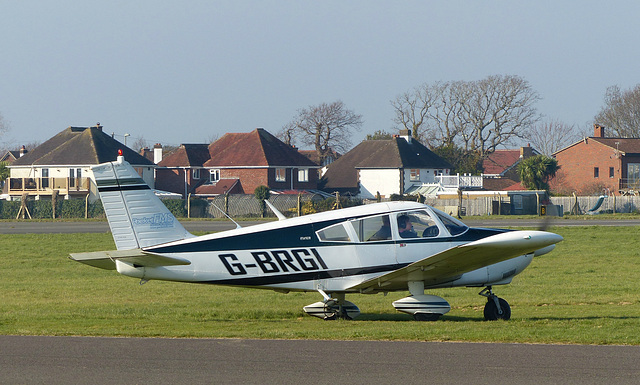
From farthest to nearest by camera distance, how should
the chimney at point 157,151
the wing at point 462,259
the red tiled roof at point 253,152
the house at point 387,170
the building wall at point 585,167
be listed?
the chimney at point 157,151, the building wall at point 585,167, the house at point 387,170, the red tiled roof at point 253,152, the wing at point 462,259

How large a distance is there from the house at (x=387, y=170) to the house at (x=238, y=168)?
4582 millimetres

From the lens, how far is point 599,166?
7731 cm

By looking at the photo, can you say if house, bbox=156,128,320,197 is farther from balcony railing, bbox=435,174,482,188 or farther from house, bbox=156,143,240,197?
balcony railing, bbox=435,174,482,188

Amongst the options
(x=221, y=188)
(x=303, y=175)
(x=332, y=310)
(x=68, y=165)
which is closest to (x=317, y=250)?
(x=332, y=310)

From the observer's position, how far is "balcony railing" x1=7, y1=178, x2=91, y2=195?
64.6 meters

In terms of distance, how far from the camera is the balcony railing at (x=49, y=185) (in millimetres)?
64562

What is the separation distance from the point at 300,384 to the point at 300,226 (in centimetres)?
499

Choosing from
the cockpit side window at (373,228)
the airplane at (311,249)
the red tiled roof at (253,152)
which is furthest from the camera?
the red tiled roof at (253,152)

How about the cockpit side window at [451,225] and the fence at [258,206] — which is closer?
the cockpit side window at [451,225]

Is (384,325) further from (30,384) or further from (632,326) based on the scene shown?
(30,384)

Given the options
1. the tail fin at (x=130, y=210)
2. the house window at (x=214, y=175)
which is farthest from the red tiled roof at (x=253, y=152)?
the tail fin at (x=130, y=210)

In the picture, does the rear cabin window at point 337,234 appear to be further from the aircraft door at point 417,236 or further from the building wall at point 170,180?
the building wall at point 170,180

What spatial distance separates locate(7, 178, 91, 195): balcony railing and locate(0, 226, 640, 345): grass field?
38.3 meters

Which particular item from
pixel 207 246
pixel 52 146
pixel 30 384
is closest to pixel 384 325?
pixel 207 246
